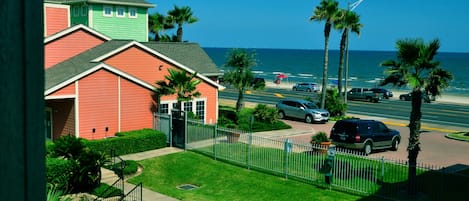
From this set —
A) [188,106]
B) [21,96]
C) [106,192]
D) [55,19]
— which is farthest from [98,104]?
[21,96]

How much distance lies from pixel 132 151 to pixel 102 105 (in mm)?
3102

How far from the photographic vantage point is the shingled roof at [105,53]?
27266 mm

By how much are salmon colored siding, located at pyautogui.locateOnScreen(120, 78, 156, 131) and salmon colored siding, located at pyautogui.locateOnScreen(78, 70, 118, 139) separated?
0.55 meters

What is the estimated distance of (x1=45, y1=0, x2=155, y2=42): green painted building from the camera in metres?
40.0

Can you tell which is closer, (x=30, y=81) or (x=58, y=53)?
(x=30, y=81)

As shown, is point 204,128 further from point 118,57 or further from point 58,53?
point 58,53

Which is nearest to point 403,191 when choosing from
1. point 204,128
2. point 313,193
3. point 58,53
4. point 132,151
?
point 313,193

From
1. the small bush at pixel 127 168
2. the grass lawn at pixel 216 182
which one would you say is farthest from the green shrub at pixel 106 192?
the small bush at pixel 127 168

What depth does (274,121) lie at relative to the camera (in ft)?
120

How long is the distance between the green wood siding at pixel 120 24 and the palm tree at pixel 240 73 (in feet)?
26.0

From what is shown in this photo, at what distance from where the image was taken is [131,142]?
2675 cm

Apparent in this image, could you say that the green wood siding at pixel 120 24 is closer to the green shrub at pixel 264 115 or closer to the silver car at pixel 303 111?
the green shrub at pixel 264 115

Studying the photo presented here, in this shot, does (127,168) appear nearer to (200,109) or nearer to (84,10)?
(200,109)

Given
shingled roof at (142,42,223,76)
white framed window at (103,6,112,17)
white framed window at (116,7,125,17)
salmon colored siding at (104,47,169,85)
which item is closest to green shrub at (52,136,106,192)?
salmon colored siding at (104,47,169,85)
